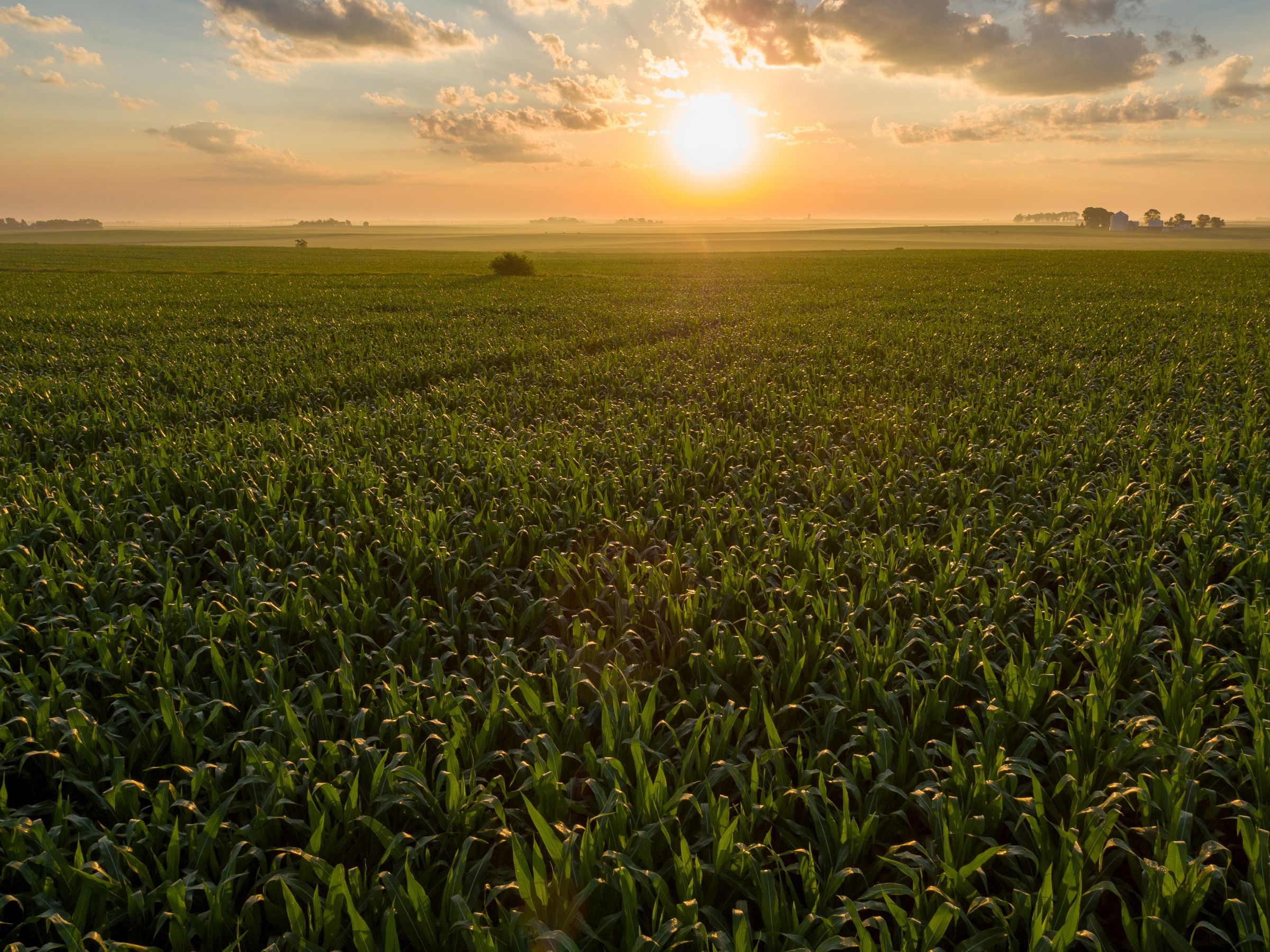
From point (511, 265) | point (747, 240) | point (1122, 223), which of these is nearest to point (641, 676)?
point (511, 265)

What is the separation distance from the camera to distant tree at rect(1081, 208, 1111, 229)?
18188cm

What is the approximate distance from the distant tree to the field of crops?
21674 centimetres

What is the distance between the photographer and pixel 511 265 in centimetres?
4503

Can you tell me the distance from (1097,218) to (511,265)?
199 m

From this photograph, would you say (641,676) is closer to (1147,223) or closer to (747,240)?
(747,240)

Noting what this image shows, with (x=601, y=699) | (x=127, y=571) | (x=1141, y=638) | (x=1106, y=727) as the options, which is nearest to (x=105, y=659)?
(x=127, y=571)

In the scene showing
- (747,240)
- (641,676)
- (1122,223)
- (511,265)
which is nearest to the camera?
(641,676)

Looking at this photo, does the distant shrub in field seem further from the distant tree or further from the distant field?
the distant tree

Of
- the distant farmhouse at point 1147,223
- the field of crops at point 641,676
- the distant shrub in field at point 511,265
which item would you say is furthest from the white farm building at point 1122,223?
the field of crops at point 641,676

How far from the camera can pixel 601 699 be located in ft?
11.9

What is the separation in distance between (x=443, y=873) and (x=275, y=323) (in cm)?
2275

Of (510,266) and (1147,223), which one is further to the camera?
(1147,223)

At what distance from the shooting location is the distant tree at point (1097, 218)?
182 metres

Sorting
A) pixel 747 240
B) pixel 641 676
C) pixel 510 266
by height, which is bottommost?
pixel 641 676
